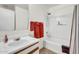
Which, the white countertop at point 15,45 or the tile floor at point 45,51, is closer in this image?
the white countertop at point 15,45

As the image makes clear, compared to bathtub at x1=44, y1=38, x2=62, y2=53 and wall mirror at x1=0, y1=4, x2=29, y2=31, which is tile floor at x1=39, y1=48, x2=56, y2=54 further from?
wall mirror at x1=0, y1=4, x2=29, y2=31

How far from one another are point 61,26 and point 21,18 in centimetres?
71

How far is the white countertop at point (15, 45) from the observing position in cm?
120

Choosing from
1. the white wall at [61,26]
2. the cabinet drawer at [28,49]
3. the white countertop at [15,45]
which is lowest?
the cabinet drawer at [28,49]

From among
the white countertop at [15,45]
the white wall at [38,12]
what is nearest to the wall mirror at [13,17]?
the white wall at [38,12]

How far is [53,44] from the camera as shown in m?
1.55

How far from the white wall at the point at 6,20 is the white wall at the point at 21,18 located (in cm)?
9

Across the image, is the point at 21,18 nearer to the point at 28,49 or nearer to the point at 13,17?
the point at 13,17

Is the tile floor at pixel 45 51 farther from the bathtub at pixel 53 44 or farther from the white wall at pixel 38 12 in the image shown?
the white wall at pixel 38 12

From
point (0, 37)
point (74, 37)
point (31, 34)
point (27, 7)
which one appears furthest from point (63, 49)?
point (0, 37)

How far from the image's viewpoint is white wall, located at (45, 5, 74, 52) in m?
1.43

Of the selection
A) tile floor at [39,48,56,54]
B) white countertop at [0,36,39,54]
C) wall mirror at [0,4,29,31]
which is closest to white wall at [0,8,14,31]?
wall mirror at [0,4,29,31]

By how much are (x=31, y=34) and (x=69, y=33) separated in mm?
659

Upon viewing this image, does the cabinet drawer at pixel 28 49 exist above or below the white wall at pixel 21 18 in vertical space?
below
